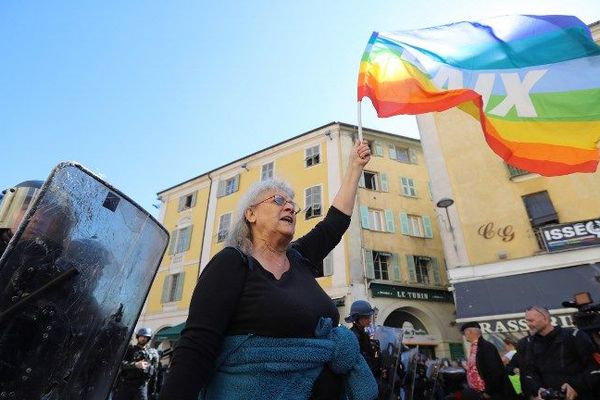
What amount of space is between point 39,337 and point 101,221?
0.63 m

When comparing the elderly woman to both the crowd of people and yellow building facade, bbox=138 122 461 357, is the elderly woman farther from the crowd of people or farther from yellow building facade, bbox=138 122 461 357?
yellow building facade, bbox=138 122 461 357

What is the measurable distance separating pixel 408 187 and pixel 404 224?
2.73 m

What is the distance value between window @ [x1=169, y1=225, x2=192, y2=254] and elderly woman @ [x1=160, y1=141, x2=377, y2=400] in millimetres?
24297

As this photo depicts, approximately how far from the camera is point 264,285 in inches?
56.7

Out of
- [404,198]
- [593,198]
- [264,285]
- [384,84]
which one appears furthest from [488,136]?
[404,198]

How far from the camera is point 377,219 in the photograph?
19.4 m

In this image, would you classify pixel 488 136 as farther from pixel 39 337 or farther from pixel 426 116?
pixel 426 116

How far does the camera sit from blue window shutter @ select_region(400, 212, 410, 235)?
19.5m

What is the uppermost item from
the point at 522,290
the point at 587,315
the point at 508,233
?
the point at 508,233

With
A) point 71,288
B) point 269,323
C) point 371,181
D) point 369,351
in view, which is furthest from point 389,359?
point 371,181

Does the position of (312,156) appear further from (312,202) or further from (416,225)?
(416,225)

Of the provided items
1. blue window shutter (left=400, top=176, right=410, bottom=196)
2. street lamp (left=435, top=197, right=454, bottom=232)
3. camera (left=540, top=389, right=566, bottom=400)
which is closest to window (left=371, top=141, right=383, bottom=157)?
blue window shutter (left=400, top=176, right=410, bottom=196)

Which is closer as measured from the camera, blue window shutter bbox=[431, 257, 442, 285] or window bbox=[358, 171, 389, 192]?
blue window shutter bbox=[431, 257, 442, 285]

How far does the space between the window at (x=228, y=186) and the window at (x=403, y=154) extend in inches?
415
